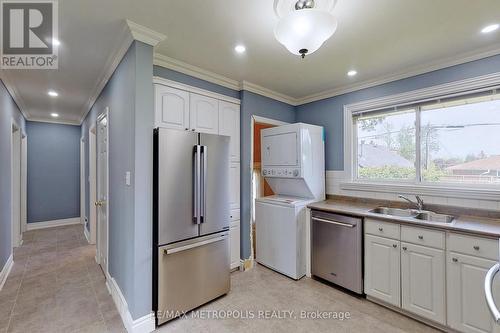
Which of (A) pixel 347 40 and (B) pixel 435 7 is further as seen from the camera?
(A) pixel 347 40

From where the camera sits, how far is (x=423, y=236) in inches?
80.6

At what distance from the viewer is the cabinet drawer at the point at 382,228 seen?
7.25ft

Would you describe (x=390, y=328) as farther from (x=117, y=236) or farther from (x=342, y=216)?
(x=117, y=236)

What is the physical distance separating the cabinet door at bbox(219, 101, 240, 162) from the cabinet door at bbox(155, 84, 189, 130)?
1.66 ft

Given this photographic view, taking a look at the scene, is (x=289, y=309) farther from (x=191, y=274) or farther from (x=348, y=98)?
(x=348, y=98)

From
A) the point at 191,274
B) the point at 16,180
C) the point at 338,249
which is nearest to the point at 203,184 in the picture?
the point at 191,274

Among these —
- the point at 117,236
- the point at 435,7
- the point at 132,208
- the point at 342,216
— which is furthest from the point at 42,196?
the point at 435,7

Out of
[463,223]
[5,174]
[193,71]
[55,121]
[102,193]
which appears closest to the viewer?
[463,223]

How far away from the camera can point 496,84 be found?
2215mm

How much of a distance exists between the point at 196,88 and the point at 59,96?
251 cm

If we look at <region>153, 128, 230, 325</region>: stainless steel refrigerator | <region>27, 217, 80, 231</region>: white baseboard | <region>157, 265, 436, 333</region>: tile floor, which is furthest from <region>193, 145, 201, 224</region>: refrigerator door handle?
<region>27, 217, 80, 231</region>: white baseboard

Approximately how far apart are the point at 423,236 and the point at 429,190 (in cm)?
76

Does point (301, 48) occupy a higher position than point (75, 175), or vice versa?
point (301, 48)

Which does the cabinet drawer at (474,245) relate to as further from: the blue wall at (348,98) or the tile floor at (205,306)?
the blue wall at (348,98)
